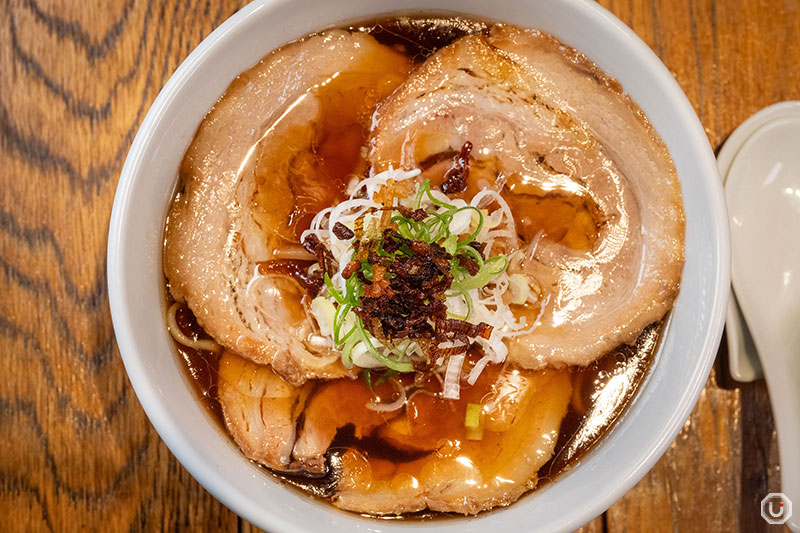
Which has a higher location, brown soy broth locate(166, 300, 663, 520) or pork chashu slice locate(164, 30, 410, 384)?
pork chashu slice locate(164, 30, 410, 384)

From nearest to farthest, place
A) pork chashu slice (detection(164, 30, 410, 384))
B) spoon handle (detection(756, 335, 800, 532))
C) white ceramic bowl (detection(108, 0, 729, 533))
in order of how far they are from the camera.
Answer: white ceramic bowl (detection(108, 0, 729, 533)), pork chashu slice (detection(164, 30, 410, 384)), spoon handle (detection(756, 335, 800, 532))

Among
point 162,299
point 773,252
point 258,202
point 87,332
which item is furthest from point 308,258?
point 773,252

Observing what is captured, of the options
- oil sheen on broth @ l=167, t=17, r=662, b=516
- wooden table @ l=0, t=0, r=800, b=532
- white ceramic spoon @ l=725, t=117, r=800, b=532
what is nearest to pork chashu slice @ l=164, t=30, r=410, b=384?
oil sheen on broth @ l=167, t=17, r=662, b=516

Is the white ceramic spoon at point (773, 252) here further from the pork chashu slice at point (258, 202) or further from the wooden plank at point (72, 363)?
the wooden plank at point (72, 363)

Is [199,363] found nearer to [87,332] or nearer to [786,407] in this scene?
[87,332]

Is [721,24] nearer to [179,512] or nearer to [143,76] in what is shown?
[143,76]

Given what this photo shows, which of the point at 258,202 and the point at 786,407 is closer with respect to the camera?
the point at 258,202

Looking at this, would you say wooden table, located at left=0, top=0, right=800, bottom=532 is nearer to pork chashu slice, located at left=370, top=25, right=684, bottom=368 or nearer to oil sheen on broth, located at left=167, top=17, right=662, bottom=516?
oil sheen on broth, located at left=167, top=17, right=662, bottom=516

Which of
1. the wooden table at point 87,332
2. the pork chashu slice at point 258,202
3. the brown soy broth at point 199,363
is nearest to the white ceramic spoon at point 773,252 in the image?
the wooden table at point 87,332
